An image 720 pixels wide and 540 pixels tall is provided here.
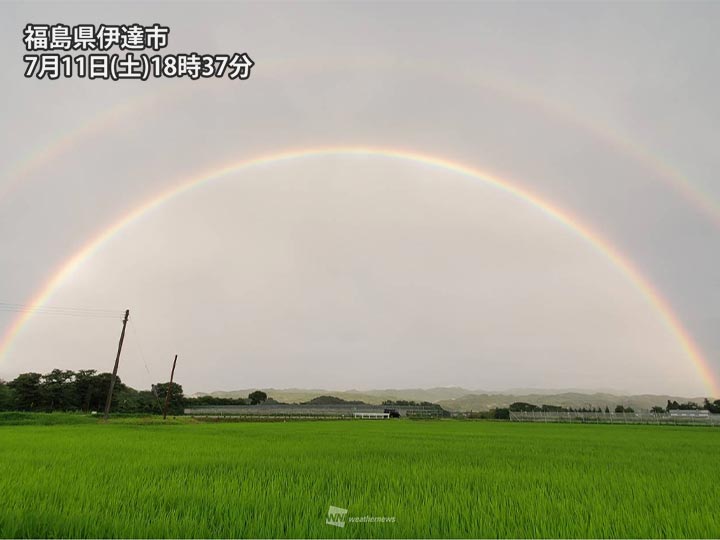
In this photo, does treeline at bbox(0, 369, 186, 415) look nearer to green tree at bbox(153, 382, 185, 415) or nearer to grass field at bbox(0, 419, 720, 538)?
green tree at bbox(153, 382, 185, 415)

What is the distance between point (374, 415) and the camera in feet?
252

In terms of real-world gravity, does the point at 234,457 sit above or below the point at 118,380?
below

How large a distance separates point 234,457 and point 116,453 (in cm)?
330

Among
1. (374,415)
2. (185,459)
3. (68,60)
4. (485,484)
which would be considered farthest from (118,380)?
(485,484)

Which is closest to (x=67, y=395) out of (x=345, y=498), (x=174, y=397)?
(x=174, y=397)

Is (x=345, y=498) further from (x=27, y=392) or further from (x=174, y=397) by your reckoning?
(x=174, y=397)

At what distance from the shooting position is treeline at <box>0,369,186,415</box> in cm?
5916

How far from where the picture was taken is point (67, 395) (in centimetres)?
6244

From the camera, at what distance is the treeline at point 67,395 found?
59.2 meters

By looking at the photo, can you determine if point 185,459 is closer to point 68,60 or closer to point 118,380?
point 68,60

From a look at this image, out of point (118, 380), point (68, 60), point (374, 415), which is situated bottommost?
point (374, 415)

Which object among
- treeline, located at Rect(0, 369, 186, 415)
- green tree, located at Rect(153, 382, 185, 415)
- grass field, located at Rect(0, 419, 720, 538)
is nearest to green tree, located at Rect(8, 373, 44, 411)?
treeline, located at Rect(0, 369, 186, 415)

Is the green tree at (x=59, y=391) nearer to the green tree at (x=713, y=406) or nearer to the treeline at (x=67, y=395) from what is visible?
the treeline at (x=67, y=395)

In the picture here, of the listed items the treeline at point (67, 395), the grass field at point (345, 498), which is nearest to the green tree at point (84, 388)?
the treeline at point (67, 395)
